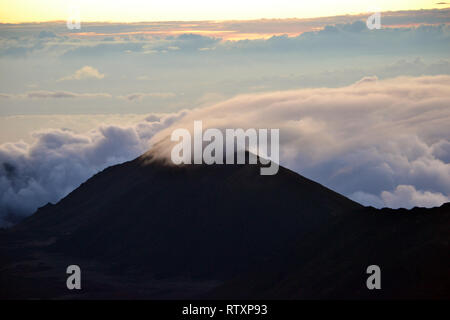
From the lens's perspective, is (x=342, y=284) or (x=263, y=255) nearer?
(x=342, y=284)

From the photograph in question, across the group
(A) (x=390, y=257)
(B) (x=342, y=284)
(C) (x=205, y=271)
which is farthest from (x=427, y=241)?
(C) (x=205, y=271)

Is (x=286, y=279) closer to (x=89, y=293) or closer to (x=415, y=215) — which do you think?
(x=415, y=215)
